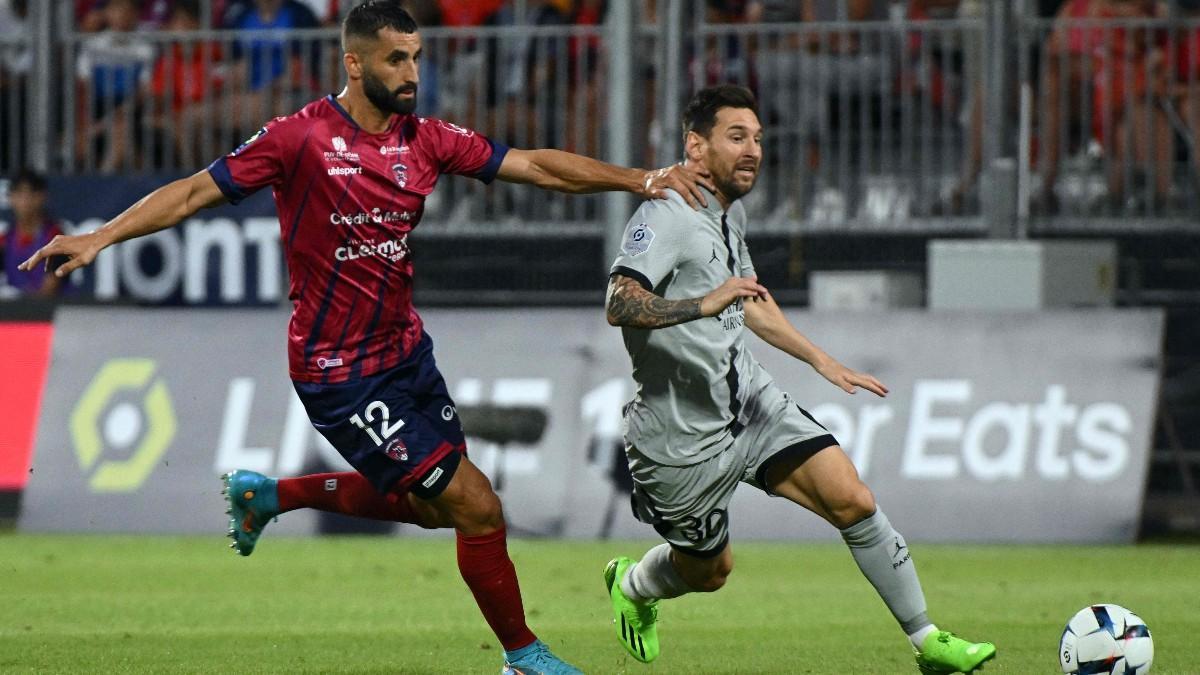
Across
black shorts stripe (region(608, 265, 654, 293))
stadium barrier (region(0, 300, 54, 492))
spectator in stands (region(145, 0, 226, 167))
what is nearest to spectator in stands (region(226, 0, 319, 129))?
spectator in stands (region(145, 0, 226, 167))

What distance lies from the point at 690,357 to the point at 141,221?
195 cm

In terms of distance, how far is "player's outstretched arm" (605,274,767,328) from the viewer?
22.1 feet

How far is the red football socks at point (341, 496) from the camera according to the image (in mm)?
7922

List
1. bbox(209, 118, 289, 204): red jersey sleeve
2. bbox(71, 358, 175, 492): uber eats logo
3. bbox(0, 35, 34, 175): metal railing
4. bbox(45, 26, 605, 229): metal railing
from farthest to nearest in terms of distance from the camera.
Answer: bbox(0, 35, 34, 175): metal railing → bbox(45, 26, 605, 229): metal railing → bbox(71, 358, 175, 492): uber eats logo → bbox(209, 118, 289, 204): red jersey sleeve

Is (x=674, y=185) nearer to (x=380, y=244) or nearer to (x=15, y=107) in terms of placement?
(x=380, y=244)

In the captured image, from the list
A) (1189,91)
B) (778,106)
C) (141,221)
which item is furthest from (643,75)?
(141,221)

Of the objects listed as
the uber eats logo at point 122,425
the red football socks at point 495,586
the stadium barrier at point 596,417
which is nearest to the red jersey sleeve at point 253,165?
the red football socks at point 495,586

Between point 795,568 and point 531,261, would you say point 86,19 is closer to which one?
point 531,261

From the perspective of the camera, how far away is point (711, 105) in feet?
24.6

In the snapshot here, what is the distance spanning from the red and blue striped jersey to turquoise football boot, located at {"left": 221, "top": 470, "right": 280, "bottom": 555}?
3.08 ft

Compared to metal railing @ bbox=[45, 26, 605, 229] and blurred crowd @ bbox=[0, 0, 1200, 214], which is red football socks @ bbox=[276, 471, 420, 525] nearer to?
blurred crowd @ bbox=[0, 0, 1200, 214]

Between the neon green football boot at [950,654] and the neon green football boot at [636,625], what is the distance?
117 centimetres

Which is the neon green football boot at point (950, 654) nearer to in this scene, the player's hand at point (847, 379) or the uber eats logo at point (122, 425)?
the player's hand at point (847, 379)

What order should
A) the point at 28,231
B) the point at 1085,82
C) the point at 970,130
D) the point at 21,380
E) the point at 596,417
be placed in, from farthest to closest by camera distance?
the point at 28,231 → the point at 1085,82 → the point at 970,130 → the point at 21,380 → the point at 596,417
